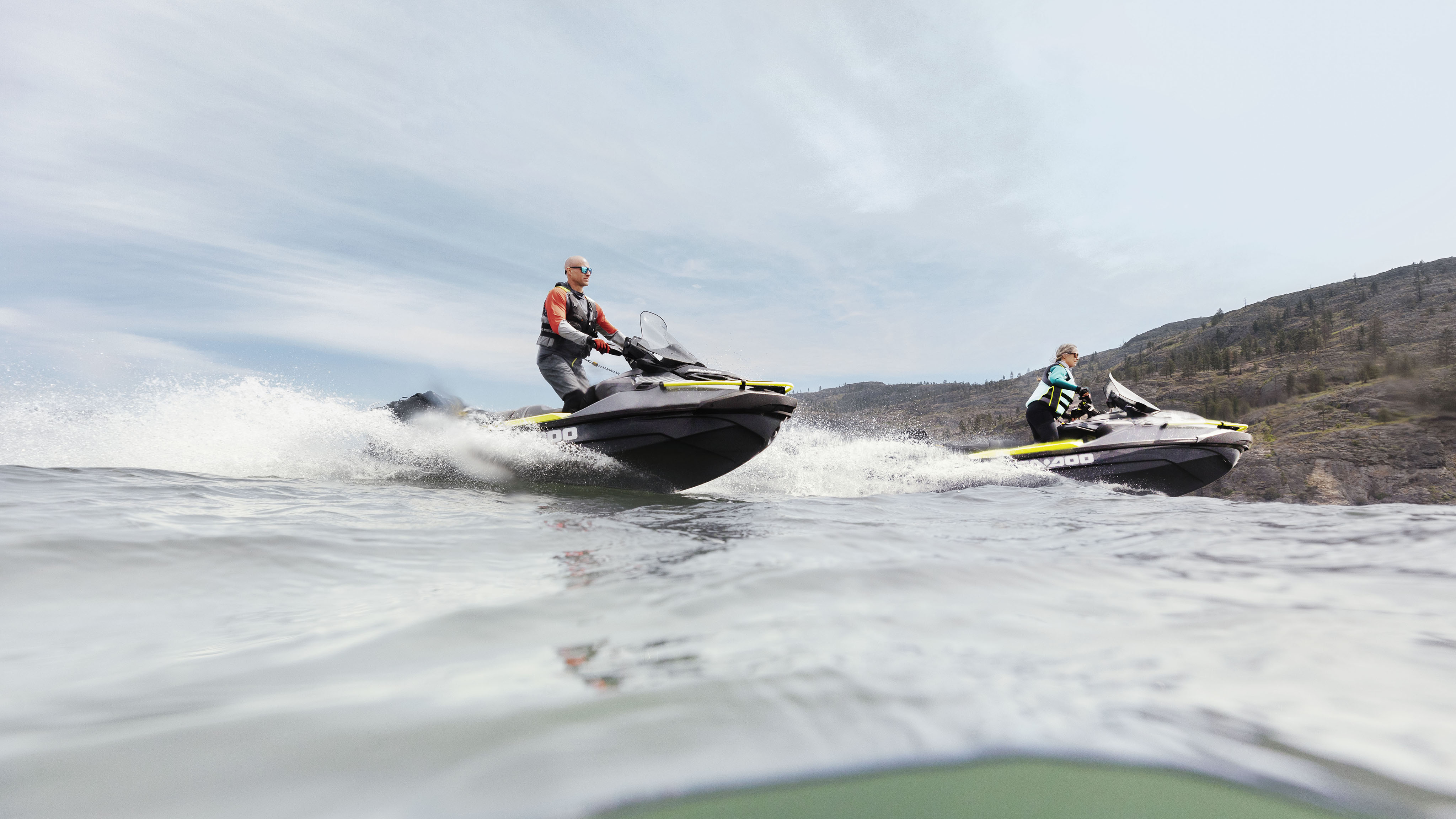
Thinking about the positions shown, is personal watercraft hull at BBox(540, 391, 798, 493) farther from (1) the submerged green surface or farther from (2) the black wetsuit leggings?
(1) the submerged green surface

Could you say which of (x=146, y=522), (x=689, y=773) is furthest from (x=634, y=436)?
(x=689, y=773)

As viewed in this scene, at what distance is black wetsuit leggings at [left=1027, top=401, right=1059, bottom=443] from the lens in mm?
9594

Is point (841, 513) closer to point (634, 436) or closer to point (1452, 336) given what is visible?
→ point (634, 436)

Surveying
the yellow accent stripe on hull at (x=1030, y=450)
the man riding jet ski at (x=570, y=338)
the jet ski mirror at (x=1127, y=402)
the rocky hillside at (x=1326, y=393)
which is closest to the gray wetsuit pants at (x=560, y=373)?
the man riding jet ski at (x=570, y=338)

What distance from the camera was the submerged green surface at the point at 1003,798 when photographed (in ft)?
2.72

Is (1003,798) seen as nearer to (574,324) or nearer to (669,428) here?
(669,428)

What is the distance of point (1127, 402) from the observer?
32.2ft

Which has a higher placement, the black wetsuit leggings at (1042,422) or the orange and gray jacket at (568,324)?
the orange and gray jacket at (568,324)

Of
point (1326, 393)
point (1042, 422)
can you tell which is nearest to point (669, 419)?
point (1042, 422)

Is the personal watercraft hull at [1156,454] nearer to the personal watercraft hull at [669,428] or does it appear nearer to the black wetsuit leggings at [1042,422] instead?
the black wetsuit leggings at [1042,422]

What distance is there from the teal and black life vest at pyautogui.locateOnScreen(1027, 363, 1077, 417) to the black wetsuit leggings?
42 millimetres

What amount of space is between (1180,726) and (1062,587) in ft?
3.85

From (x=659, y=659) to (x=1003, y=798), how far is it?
2.43 feet

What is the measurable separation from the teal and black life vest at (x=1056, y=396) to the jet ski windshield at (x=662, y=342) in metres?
5.80
